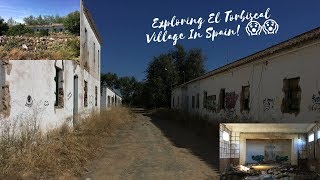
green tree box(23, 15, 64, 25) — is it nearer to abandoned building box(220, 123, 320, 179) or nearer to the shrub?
the shrub

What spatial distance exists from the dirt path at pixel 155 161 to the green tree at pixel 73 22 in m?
5.04

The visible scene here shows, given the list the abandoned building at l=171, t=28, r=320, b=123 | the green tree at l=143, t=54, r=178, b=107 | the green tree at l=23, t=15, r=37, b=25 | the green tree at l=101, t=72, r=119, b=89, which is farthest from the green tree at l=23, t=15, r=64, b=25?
the green tree at l=101, t=72, r=119, b=89

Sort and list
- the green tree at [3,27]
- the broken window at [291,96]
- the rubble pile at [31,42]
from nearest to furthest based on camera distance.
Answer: the broken window at [291,96], the rubble pile at [31,42], the green tree at [3,27]

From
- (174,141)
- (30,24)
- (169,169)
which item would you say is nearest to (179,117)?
(174,141)

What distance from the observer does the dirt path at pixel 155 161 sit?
968cm

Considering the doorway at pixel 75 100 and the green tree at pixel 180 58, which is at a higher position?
the green tree at pixel 180 58

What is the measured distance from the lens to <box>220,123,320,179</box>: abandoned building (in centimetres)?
360

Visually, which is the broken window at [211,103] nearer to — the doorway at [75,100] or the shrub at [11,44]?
the doorway at [75,100]

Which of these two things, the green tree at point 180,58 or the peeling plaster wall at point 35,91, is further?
the green tree at point 180,58

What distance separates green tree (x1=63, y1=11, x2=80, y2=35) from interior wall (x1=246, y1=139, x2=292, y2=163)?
1463cm

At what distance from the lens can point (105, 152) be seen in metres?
13.1

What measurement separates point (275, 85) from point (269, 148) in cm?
1139

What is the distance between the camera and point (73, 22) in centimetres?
1752

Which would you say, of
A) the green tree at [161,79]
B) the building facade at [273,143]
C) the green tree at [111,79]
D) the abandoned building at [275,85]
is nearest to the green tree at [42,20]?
the abandoned building at [275,85]
